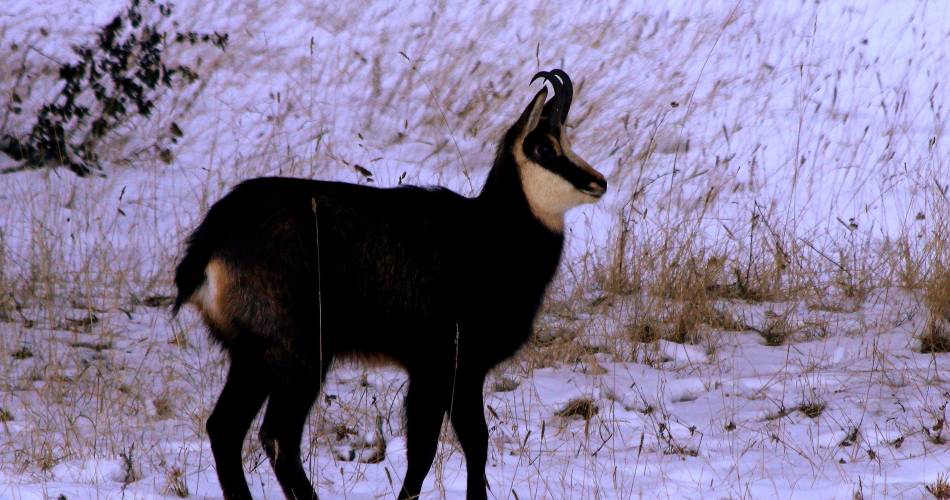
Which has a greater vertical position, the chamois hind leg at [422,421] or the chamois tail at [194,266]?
the chamois tail at [194,266]

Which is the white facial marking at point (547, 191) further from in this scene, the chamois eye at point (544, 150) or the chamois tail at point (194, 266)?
the chamois tail at point (194, 266)

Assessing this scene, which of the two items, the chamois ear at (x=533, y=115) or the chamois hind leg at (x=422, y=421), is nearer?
the chamois hind leg at (x=422, y=421)

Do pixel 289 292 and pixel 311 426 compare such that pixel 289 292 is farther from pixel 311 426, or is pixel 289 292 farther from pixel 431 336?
pixel 311 426

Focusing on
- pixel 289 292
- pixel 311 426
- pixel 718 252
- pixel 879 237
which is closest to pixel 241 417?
pixel 289 292

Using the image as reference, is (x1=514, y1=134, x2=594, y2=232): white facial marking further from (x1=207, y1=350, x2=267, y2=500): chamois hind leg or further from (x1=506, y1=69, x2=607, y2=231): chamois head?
(x1=207, y1=350, x2=267, y2=500): chamois hind leg

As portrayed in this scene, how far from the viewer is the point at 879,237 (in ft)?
28.5

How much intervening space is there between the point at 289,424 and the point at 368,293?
0.57 m

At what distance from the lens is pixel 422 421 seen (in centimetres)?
446

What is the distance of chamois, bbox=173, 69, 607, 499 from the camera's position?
4.24 m

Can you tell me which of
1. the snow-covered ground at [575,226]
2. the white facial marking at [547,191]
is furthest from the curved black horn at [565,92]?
the snow-covered ground at [575,226]

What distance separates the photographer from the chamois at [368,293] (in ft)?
13.9

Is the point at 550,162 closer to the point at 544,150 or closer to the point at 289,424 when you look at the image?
the point at 544,150

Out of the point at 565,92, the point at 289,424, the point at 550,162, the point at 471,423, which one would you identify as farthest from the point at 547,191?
the point at 289,424

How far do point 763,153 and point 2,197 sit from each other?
611cm
